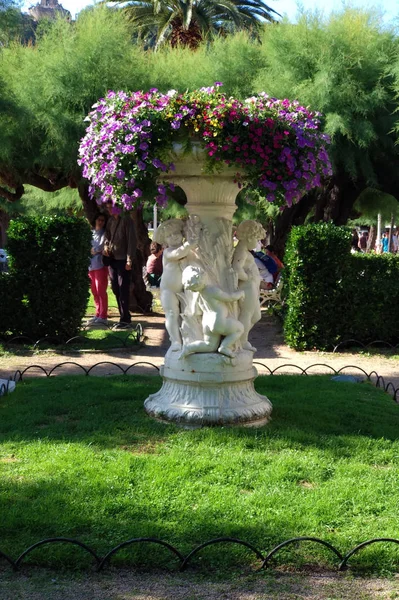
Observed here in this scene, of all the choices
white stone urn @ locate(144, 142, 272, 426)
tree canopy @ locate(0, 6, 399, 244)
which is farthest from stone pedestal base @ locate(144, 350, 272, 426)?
tree canopy @ locate(0, 6, 399, 244)

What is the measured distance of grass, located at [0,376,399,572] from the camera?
362 centimetres

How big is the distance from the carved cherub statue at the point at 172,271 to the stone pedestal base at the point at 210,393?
0.23 meters

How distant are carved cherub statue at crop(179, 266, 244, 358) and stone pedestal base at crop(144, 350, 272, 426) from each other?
7cm

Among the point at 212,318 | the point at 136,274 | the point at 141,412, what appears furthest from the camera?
the point at 136,274

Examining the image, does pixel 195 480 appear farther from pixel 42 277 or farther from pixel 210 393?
pixel 42 277

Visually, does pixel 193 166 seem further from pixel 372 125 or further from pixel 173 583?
pixel 372 125

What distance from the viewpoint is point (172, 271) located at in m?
5.49

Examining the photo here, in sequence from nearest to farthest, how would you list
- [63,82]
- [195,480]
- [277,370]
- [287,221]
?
[195,480] → [277,370] → [63,82] → [287,221]

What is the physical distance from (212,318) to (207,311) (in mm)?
74

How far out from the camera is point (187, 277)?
5328mm

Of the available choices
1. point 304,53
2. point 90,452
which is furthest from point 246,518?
point 304,53

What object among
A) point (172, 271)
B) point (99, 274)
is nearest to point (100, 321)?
point (99, 274)

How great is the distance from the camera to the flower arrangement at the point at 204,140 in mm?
4934

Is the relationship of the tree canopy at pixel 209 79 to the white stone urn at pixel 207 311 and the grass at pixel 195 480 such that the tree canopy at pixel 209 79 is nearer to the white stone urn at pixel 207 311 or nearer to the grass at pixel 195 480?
the white stone urn at pixel 207 311
